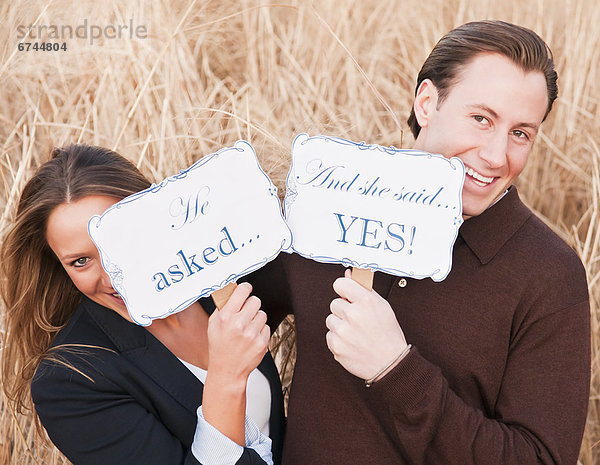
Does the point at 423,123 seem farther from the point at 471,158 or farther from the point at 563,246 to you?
the point at 563,246

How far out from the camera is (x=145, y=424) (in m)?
1.39

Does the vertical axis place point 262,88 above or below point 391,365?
below

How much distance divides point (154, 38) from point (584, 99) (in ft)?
5.34

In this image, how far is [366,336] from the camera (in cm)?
120

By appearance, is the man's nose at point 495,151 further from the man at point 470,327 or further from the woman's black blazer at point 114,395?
the woman's black blazer at point 114,395

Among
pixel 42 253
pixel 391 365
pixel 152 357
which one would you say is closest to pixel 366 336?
pixel 391 365

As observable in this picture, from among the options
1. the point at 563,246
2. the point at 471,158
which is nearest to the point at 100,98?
the point at 471,158

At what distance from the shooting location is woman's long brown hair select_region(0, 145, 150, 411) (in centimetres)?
145

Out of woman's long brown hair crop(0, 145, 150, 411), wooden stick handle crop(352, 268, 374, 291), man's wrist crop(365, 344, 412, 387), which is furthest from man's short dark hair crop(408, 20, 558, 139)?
woman's long brown hair crop(0, 145, 150, 411)

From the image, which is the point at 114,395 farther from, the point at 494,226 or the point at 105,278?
the point at 494,226

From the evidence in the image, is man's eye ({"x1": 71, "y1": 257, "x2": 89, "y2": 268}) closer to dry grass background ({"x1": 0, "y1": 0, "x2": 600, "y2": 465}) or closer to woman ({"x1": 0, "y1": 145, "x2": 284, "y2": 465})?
woman ({"x1": 0, "y1": 145, "x2": 284, "y2": 465})

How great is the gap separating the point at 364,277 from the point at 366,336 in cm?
11

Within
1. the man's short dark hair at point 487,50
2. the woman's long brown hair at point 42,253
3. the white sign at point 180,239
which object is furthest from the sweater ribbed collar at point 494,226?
the woman's long brown hair at point 42,253

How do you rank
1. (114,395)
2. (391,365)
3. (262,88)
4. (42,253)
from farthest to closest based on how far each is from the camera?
1. (262,88)
2. (42,253)
3. (114,395)
4. (391,365)
